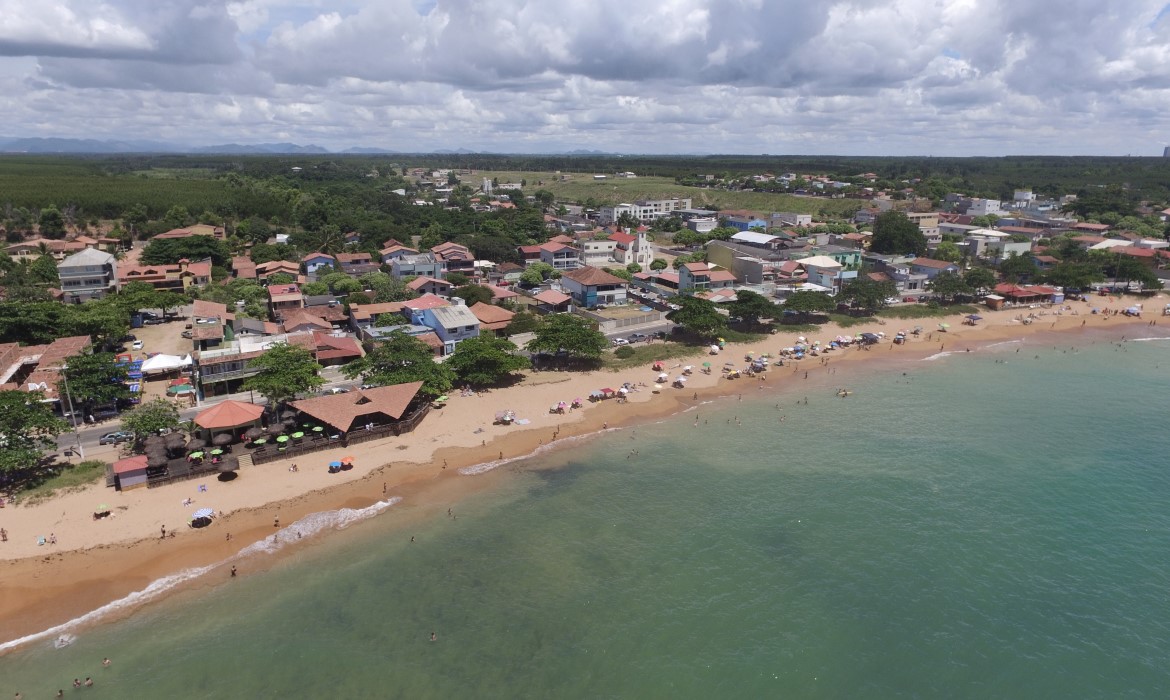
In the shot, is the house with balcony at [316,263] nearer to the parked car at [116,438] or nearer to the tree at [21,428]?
the parked car at [116,438]

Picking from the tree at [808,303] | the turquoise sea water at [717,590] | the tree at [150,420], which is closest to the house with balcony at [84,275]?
the tree at [150,420]

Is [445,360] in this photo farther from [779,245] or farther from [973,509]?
[779,245]

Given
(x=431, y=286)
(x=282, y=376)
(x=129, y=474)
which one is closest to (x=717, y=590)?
(x=282, y=376)

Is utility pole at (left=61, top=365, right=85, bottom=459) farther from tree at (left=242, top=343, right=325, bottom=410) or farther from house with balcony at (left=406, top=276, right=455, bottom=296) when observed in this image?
house with balcony at (left=406, top=276, right=455, bottom=296)

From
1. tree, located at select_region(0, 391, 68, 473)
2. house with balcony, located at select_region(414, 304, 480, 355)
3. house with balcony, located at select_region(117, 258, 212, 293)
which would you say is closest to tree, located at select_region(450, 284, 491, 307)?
house with balcony, located at select_region(414, 304, 480, 355)

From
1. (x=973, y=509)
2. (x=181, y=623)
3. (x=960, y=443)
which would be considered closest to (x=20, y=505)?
(x=181, y=623)

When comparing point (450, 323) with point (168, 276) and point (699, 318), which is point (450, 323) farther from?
point (168, 276)
